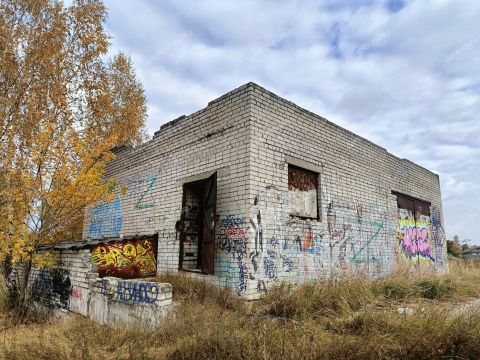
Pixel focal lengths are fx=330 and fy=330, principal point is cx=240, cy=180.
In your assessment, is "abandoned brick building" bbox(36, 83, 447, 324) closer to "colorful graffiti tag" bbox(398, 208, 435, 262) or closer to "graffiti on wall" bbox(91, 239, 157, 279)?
"graffiti on wall" bbox(91, 239, 157, 279)

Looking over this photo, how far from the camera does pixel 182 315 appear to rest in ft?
14.6

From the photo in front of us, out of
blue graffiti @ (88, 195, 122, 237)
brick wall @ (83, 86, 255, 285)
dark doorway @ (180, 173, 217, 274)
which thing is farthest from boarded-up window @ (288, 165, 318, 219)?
blue graffiti @ (88, 195, 122, 237)

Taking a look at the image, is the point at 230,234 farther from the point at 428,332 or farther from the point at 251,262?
the point at 428,332

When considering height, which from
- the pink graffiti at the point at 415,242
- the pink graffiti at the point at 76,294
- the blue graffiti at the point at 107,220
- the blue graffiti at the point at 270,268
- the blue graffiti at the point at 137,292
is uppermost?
the blue graffiti at the point at 107,220

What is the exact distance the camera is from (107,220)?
9531 mm

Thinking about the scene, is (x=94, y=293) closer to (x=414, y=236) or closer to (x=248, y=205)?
(x=248, y=205)

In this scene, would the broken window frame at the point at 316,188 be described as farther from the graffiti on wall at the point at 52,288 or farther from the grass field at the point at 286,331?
the graffiti on wall at the point at 52,288

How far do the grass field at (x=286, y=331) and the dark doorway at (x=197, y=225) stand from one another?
0.57 m

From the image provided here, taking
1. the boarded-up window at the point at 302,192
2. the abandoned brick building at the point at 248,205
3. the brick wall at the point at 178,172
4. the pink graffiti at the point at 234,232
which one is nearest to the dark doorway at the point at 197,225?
the abandoned brick building at the point at 248,205

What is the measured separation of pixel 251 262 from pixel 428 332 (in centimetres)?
272

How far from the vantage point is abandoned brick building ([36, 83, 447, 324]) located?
229 inches

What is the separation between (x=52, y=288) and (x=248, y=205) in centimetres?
506

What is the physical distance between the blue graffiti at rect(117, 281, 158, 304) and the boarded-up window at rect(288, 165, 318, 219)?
9.33ft

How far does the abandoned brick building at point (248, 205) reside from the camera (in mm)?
5805
